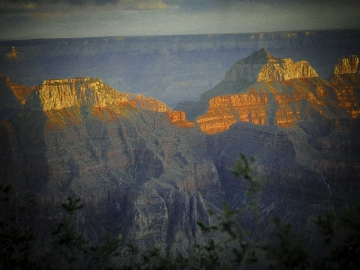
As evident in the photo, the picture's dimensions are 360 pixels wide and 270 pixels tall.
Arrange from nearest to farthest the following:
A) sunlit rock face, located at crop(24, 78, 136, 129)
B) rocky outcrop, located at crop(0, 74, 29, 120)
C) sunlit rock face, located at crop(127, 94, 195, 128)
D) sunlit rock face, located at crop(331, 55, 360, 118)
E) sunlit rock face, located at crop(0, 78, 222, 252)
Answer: sunlit rock face, located at crop(0, 78, 222, 252), sunlit rock face, located at crop(24, 78, 136, 129), sunlit rock face, located at crop(127, 94, 195, 128), rocky outcrop, located at crop(0, 74, 29, 120), sunlit rock face, located at crop(331, 55, 360, 118)

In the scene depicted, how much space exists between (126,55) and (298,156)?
60.4 meters

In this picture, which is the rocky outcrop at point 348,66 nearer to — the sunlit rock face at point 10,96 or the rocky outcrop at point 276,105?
the rocky outcrop at point 276,105

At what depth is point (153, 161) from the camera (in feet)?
184

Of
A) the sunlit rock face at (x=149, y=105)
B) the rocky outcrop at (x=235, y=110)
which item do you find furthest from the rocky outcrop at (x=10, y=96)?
the rocky outcrop at (x=235, y=110)

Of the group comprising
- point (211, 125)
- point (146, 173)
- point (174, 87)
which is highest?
point (174, 87)

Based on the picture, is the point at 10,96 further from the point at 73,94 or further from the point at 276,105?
the point at 276,105

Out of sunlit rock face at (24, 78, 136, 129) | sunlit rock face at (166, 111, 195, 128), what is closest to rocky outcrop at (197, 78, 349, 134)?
sunlit rock face at (166, 111, 195, 128)

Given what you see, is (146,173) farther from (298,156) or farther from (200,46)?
(200,46)

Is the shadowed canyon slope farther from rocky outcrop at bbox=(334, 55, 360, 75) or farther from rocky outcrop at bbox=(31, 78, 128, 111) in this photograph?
rocky outcrop at bbox=(334, 55, 360, 75)

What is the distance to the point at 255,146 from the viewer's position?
6109cm

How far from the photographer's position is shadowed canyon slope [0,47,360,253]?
163 ft

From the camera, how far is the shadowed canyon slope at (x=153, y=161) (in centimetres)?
4975

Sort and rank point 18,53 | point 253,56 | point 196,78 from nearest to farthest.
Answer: point 253,56, point 18,53, point 196,78

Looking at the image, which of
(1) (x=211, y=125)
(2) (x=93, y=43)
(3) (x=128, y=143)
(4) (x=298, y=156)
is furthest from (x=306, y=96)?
(2) (x=93, y=43)
